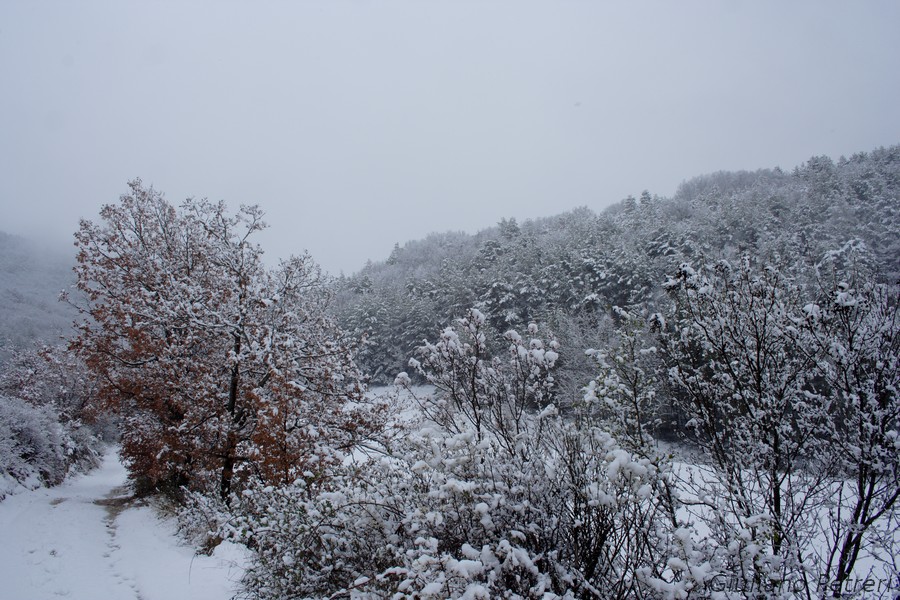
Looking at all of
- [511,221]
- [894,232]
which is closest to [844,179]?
[894,232]

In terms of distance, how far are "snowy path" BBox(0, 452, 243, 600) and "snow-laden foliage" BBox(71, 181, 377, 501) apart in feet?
4.17

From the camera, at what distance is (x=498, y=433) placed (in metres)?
4.66

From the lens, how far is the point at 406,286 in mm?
52094

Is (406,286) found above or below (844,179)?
below

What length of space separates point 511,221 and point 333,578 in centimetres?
6498

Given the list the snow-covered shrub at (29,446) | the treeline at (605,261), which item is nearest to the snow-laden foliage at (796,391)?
the snow-covered shrub at (29,446)

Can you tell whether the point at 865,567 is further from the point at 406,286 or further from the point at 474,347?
the point at 406,286

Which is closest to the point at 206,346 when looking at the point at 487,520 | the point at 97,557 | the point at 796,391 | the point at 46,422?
the point at 97,557

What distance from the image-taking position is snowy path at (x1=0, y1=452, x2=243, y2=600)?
20.2 ft

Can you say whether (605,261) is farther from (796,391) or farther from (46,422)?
(46,422)

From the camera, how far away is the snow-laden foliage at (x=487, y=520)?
9.16ft

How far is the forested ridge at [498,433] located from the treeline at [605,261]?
17917mm

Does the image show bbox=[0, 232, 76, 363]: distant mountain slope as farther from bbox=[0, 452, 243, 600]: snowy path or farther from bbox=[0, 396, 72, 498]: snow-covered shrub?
bbox=[0, 452, 243, 600]: snowy path

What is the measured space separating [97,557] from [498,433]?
Answer: 326 inches
